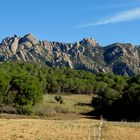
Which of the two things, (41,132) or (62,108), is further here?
(62,108)

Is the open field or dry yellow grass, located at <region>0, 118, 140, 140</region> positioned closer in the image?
dry yellow grass, located at <region>0, 118, 140, 140</region>

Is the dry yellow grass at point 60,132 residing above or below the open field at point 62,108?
below

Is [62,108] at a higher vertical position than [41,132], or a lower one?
higher

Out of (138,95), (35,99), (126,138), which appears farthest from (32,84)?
(126,138)

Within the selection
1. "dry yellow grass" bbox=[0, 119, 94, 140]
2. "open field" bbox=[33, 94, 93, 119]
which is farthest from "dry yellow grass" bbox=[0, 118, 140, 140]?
"open field" bbox=[33, 94, 93, 119]

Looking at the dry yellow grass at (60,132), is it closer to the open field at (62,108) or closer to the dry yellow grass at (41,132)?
the dry yellow grass at (41,132)

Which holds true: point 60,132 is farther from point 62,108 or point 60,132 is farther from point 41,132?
point 62,108

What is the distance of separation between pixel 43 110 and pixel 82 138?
4719cm

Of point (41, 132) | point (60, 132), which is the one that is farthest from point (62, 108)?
point (41, 132)

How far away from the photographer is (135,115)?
276 feet

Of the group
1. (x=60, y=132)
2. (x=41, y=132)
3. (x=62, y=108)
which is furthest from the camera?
(x=62, y=108)

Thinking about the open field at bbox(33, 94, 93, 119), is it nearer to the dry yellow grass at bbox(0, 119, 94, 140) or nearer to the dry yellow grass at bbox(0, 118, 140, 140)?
the dry yellow grass at bbox(0, 118, 140, 140)

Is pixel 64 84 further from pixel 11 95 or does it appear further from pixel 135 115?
pixel 135 115

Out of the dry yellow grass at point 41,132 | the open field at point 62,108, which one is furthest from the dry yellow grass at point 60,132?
the open field at point 62,108
